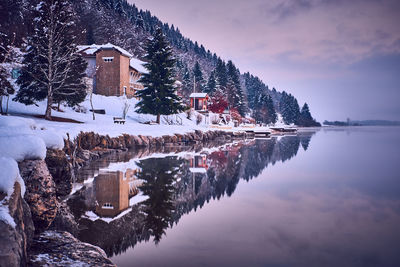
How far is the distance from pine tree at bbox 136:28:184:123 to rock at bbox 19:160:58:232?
2724cm

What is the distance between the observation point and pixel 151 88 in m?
32.5

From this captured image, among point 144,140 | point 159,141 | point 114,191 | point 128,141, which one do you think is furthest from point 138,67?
point 114,191

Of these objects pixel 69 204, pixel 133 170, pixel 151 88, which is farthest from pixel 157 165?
pixel 151 88

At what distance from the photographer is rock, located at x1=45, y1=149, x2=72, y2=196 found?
7.62 metres

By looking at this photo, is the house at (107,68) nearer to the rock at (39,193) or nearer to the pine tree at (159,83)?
the pine tree at (159,83)

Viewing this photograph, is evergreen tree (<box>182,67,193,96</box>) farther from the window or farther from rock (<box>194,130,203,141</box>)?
rock (<box>194,130,203,141</box>)

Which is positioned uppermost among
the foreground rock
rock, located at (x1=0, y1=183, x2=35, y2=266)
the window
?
the window

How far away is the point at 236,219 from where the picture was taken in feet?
21.7

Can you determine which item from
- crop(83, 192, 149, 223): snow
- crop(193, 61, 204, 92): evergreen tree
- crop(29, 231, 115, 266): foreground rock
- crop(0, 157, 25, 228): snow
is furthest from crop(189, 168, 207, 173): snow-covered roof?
crop(193, 61, 204, 92): evergreen tree

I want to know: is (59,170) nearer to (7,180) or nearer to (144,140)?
(7,180)

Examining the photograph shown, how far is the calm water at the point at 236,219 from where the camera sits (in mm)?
4707

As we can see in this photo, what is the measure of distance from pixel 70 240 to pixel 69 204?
2.76 m

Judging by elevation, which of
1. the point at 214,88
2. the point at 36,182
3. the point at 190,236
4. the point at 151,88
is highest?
the point at 214,88

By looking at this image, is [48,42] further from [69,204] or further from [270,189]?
[270,189]
